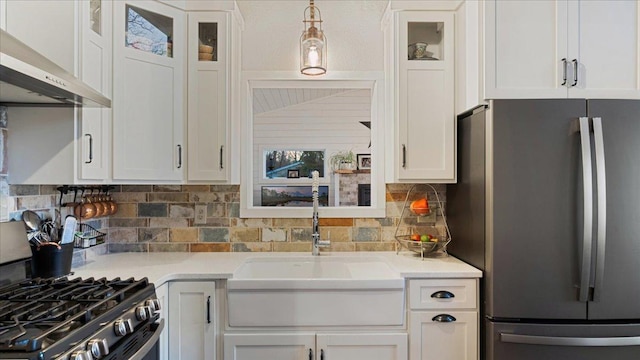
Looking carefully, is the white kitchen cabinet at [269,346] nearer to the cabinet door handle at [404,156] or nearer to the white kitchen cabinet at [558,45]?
the cabinet door handle at [404,156]

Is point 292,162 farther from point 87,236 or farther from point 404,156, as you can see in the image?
point 87,236

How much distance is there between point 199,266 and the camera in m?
1.98

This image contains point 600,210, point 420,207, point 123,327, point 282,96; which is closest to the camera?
point 123,327

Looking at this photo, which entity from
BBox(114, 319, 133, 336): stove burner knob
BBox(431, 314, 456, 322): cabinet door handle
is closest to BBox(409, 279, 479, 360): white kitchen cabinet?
BBox(431, 314, 456, 322): cabinet door handle

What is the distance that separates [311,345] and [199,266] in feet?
2.40

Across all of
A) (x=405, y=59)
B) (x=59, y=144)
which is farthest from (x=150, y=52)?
(x=405, y=59)

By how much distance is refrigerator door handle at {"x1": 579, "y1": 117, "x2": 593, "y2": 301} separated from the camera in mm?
1679

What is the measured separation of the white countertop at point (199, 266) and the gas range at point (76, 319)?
0.26m

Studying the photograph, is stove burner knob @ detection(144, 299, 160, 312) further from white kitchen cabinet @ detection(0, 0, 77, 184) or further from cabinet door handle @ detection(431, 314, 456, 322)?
cabinet door handle @ detection(431, 314, 456, 322)

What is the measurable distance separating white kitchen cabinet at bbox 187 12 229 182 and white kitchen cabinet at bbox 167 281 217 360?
2.11 feet

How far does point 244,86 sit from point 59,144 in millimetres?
1119

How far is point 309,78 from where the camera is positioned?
2412mm

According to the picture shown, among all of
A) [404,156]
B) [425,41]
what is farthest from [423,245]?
[425,41]

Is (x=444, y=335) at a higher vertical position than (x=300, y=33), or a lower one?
lower
